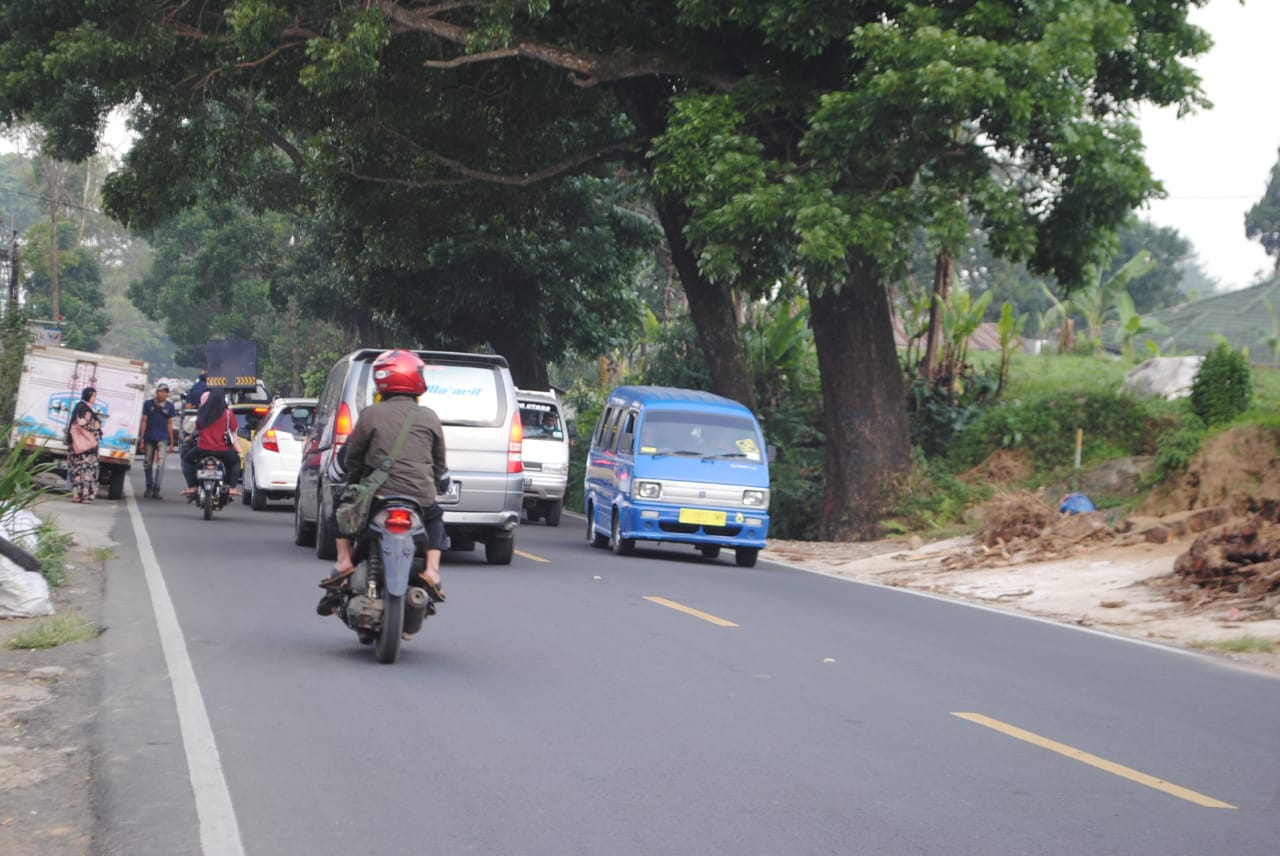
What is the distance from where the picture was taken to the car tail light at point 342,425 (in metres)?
15.6

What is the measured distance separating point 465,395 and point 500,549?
1787 mm

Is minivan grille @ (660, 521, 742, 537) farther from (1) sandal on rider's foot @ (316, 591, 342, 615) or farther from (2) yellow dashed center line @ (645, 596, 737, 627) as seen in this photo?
(1) sandal on rider's foot @ (316, 591, 342, 615)

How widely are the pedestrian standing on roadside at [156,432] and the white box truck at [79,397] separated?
44 cm

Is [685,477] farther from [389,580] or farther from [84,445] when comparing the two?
[389,580]

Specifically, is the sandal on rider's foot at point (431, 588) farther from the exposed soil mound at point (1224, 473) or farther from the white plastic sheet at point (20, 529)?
the exposed soil mound at point (1224, 473)

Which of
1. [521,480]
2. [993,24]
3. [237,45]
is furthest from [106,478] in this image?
[993,24]

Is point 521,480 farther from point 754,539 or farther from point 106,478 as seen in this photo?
point 106,478

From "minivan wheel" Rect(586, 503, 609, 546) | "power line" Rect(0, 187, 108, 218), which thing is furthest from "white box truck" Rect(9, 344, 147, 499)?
"power line" Rect(0, 187, 108, 218)

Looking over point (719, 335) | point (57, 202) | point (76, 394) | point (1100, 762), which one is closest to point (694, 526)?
point (719, 335)

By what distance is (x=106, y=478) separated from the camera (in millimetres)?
27406

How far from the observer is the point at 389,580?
9602 mm

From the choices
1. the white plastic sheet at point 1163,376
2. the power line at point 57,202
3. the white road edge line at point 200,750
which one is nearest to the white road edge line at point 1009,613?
the white road edge line at point 200,750

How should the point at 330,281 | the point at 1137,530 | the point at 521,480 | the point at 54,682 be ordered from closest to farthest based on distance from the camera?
the point at 54,682 < the point at 521,480 < the point at 1137,530 < the point at 330,281

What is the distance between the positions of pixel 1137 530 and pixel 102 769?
14.6 meters
